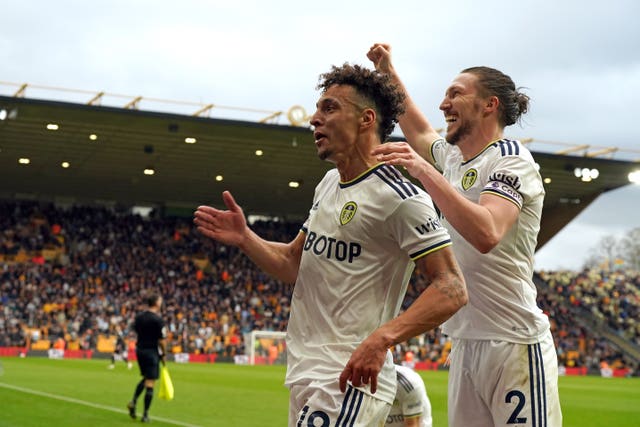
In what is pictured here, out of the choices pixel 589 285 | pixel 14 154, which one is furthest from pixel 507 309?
pixel 589 285

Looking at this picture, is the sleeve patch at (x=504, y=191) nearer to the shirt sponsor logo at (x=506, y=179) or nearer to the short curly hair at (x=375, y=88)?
the shirt sponsor logo at (x=506, y=179)

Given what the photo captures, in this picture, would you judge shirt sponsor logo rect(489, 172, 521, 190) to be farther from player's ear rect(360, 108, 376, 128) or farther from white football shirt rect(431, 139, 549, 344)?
player's ear rect(360, 108, 376, 128)

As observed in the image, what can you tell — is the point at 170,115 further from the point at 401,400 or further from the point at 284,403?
the point at 401,400

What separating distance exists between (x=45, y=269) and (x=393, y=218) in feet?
138

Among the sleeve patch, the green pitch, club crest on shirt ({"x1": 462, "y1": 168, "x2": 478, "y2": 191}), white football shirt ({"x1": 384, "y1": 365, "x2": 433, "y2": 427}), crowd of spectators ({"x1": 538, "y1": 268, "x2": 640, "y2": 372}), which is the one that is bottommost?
the green pitch

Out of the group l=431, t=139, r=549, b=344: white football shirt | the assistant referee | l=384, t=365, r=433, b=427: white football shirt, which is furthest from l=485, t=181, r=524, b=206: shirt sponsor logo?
the assistant referee

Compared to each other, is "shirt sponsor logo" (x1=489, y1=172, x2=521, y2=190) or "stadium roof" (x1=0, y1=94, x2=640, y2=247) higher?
"stadium roof" (x1=0, y1=94, x2=640, y2=247)

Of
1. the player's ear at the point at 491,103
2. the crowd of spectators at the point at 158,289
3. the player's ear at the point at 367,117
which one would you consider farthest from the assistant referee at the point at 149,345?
the crowd of spectators at the point at 158,289

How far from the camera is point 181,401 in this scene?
717 inches

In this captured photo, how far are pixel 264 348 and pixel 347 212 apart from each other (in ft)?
121

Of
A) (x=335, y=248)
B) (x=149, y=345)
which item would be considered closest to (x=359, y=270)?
(x=335, y=248)

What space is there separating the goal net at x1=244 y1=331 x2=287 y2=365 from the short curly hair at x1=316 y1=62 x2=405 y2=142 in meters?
35.4

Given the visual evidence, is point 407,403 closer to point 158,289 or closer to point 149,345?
point 149,345

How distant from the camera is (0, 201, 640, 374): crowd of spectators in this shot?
39.5 m
